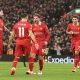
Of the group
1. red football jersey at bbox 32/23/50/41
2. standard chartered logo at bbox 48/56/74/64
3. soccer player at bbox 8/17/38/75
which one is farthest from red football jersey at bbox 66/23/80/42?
standard chartered logo at bbox 48/56/74/64

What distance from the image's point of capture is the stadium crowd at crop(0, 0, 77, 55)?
36934 millimetres

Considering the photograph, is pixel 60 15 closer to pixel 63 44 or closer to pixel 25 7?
pixel 25 7

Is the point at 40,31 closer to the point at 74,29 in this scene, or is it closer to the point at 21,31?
the point at 21,31

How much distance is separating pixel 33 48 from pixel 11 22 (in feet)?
63.8

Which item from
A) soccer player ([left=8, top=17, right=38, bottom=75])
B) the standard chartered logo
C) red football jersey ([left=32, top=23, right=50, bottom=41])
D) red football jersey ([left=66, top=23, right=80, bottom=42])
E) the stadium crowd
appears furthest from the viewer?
the stadium crowd

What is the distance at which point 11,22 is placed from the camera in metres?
38.3

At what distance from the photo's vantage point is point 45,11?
39.8m

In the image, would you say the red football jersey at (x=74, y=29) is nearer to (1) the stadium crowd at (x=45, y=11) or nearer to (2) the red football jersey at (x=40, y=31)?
(2) the red football jersey at (x=40, y=31)

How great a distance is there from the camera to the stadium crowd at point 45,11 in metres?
36.9

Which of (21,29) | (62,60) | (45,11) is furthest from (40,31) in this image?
(45,11)

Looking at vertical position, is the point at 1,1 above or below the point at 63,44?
above

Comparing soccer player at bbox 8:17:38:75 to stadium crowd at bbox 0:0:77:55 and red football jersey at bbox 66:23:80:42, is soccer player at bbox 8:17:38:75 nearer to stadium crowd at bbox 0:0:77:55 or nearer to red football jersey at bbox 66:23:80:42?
red football jersey at bbox 66:23:80:42

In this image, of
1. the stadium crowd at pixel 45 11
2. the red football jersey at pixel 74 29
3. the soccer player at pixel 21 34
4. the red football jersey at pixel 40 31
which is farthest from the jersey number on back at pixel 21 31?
the stadium crowd at pixel 45 11

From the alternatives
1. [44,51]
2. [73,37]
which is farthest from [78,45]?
[44,51]
